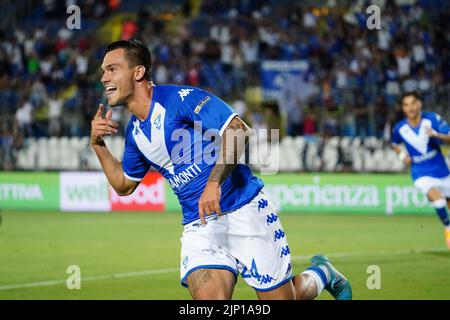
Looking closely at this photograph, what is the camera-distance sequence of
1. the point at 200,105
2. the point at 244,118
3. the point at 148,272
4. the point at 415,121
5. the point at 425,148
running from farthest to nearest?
the point at 244,118 < the point at 415,121 < the point at 425,148 < the point at 148,272 < the point at 200,105

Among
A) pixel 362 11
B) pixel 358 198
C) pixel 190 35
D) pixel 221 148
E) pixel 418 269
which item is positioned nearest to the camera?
→ pixel 221 148

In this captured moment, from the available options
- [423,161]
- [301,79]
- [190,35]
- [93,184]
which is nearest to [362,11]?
[301,79]

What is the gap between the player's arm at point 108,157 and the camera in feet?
21.0

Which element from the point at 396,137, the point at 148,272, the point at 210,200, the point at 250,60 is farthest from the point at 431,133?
the point at 250,60

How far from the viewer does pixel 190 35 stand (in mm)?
26312

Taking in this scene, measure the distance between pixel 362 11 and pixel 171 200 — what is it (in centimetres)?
852

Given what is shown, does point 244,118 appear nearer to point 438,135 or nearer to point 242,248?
point 438,135

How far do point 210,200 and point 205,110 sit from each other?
2.32 ft

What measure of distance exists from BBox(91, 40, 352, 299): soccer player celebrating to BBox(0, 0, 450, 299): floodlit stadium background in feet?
14.0

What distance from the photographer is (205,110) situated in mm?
6227

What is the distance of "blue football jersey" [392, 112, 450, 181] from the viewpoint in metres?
13.9

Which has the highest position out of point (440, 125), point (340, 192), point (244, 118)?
point (244, 118)

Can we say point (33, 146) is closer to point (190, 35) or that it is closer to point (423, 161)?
point (190, 35)

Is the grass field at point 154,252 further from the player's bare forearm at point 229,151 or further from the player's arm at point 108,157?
the player's bare forearm at point 229,151
